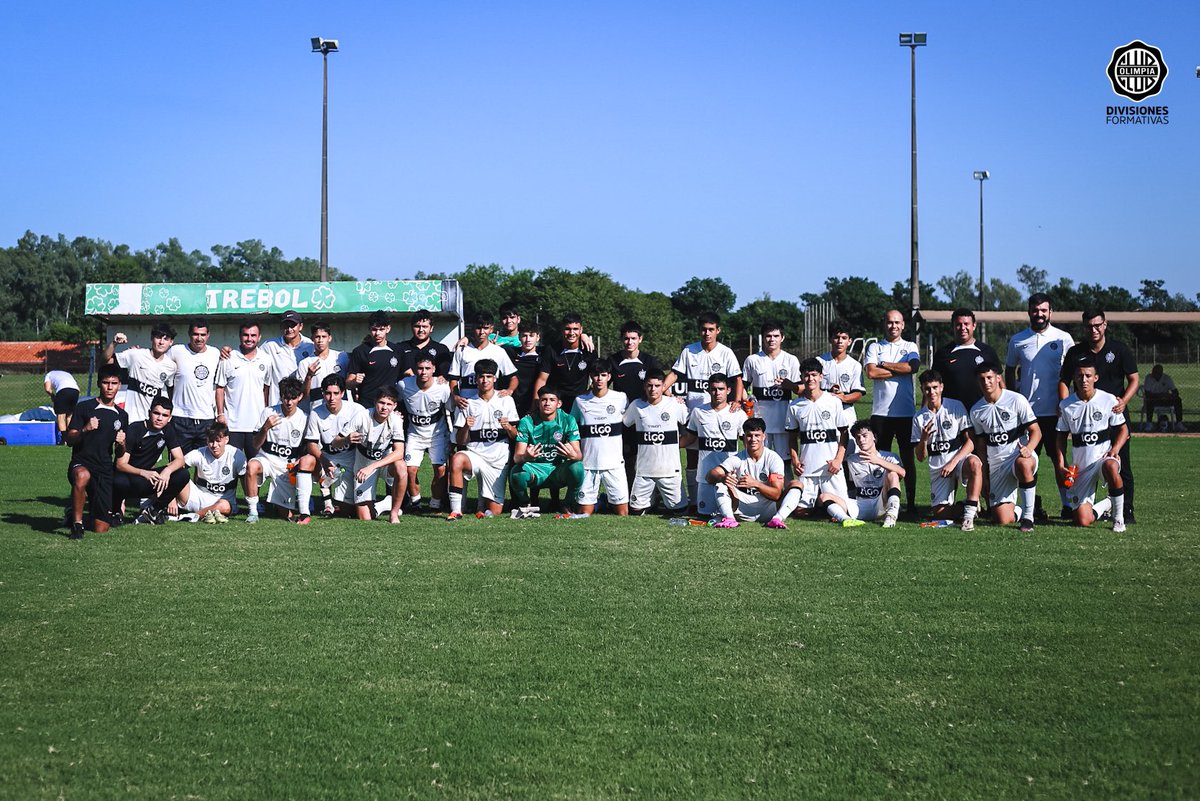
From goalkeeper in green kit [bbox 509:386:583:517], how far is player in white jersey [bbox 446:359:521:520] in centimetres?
16

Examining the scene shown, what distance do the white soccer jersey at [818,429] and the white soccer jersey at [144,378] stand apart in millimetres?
6397

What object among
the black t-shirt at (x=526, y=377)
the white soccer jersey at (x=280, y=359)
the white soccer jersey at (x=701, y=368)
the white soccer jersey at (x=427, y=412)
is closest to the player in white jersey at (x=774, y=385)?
the white soccer jersey at (x=701, y=368)

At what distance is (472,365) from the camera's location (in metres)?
10.8

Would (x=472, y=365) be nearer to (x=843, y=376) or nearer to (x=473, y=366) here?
(x=473, y=366)

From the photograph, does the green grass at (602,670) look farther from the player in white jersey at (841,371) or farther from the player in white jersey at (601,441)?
the player in white jersey at (841,371)

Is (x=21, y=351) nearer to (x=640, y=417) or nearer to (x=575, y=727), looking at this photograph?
(x=640, y=417)

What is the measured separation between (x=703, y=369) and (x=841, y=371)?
4.61ft

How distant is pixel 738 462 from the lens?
9.95m

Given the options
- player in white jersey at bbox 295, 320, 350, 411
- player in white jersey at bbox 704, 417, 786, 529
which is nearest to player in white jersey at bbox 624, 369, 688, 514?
player in white jersey at bbox 704, 417, 786, 529

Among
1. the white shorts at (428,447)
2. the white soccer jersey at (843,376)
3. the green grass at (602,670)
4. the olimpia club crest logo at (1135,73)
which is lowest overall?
the green grass at (602,670)

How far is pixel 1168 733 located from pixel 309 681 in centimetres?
371

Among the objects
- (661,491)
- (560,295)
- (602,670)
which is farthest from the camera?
(560,295)

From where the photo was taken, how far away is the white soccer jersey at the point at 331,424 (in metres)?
10.3

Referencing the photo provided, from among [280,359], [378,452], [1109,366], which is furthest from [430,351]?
[1109,366]
